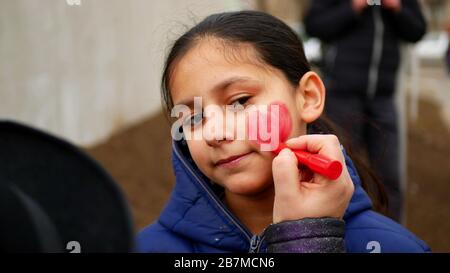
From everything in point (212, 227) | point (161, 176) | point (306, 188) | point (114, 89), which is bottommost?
point (161, 176)

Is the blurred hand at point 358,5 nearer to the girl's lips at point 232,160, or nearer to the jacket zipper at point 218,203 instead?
the jacket zipper at point 218,203

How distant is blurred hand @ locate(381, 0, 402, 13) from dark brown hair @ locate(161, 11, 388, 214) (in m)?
1.59

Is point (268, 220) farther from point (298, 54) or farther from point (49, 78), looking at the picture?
point (49, 78)

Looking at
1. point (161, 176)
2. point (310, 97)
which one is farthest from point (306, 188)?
point (161, 176)

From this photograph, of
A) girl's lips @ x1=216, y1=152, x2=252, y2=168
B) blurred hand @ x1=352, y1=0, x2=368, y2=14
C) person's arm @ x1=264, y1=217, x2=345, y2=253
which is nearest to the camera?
person's arm @ x1=264, y1=217, x2=345, y2=253

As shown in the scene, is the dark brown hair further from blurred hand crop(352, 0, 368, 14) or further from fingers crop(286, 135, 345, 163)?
blurred hand crop(352, 0, 368, 14)

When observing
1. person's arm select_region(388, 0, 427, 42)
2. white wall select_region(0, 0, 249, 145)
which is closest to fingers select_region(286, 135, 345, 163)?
white wall select_region(0, 0, 249, 145)

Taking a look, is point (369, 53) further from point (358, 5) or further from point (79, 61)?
point (79, 61)

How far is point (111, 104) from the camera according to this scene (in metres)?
3.90

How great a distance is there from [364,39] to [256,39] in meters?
1.77

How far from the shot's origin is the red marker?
3.07 feet

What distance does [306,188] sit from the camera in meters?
0.98
